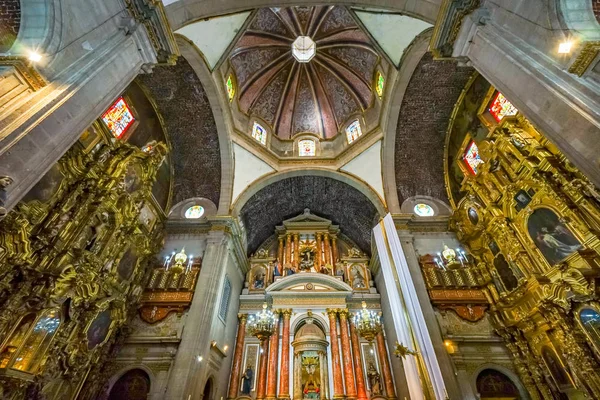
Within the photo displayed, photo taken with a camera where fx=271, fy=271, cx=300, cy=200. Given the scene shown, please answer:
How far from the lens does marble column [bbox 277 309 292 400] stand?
12.3 m

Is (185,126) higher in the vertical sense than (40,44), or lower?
higher

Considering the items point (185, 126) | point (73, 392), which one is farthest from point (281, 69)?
point (73, 392)

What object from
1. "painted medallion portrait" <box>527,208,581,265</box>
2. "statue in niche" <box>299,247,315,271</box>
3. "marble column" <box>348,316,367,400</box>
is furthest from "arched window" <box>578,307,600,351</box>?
"statue in niche" <box>299,247,315,271</box>

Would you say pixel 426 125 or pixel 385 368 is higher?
pixel 426 125

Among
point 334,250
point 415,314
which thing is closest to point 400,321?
point 415,314

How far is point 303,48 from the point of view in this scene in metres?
17.5

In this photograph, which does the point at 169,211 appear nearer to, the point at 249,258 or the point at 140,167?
the point at 140,167

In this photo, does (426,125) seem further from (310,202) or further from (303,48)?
(303,48)

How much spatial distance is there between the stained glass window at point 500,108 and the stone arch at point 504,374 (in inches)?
364

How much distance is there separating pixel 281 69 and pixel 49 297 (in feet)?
54.6

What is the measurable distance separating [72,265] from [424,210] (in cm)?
1433

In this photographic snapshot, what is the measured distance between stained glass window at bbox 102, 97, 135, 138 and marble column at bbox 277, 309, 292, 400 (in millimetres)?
11597

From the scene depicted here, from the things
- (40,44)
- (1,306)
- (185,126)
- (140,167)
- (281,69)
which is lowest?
(1,306)

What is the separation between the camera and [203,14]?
24.7ft
